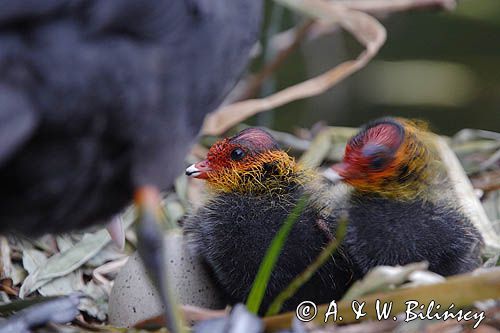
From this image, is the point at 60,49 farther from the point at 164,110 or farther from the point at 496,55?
the point at 496,55

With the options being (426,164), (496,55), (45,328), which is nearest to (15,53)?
(45,328)

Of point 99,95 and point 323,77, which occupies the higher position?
point 99,95

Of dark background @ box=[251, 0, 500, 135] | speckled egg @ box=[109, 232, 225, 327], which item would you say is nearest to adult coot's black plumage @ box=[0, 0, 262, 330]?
speckled egg @ box=[109, 232, 225, 327]

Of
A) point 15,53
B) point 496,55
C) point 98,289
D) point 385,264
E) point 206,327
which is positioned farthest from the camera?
point 496,55

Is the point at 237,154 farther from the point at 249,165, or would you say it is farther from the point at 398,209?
the point at 398,209

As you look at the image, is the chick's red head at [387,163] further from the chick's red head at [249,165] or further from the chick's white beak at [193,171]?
the chick's white beak at [193,171]

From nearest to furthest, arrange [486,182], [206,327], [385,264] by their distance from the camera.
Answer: [206,327]
[385,264]
[486,182]
